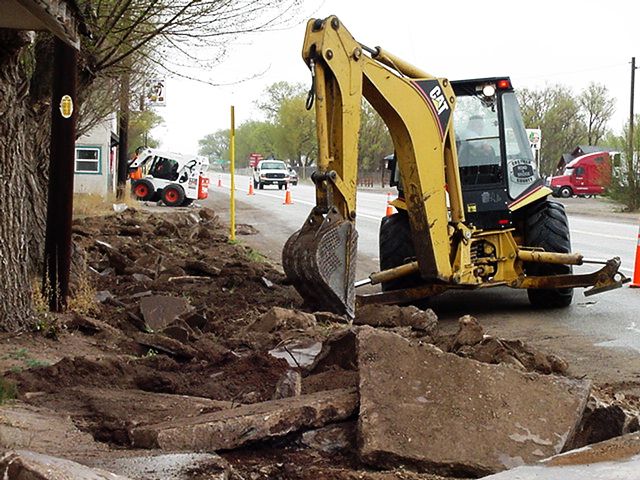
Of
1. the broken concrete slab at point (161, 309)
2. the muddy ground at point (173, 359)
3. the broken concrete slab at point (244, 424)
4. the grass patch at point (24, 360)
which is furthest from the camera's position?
the broken concrete slab at point (161, 309)

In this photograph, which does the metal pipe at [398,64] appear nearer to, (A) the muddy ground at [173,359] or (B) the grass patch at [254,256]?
(A) the muddy ground at [173,359]

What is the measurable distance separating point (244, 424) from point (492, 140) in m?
7.04

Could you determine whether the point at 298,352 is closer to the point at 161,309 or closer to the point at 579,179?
the point at 161,309

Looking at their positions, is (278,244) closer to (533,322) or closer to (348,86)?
(533,322)

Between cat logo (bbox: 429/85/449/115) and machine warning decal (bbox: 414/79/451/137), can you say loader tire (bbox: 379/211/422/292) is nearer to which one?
machine warning decal (bbox: 414/79/451/137)

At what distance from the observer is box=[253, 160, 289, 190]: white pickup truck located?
2537 inches

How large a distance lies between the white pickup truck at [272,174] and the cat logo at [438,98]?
54.0 metres

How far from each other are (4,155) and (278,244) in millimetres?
13330

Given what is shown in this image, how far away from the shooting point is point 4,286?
8.08 m

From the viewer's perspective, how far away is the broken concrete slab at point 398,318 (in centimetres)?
940


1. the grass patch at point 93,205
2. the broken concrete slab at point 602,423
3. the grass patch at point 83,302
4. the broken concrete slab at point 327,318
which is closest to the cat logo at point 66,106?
the grass patch at point 83,302

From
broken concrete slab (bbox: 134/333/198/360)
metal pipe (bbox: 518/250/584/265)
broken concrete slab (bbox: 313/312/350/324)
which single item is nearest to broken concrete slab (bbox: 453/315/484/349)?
broken concrete slab (bbox: 313/312/350/324)

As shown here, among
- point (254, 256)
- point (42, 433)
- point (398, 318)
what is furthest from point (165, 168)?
point (42, 433)

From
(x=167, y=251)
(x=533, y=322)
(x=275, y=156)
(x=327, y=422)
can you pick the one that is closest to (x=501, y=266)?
(x=533, y=322)
